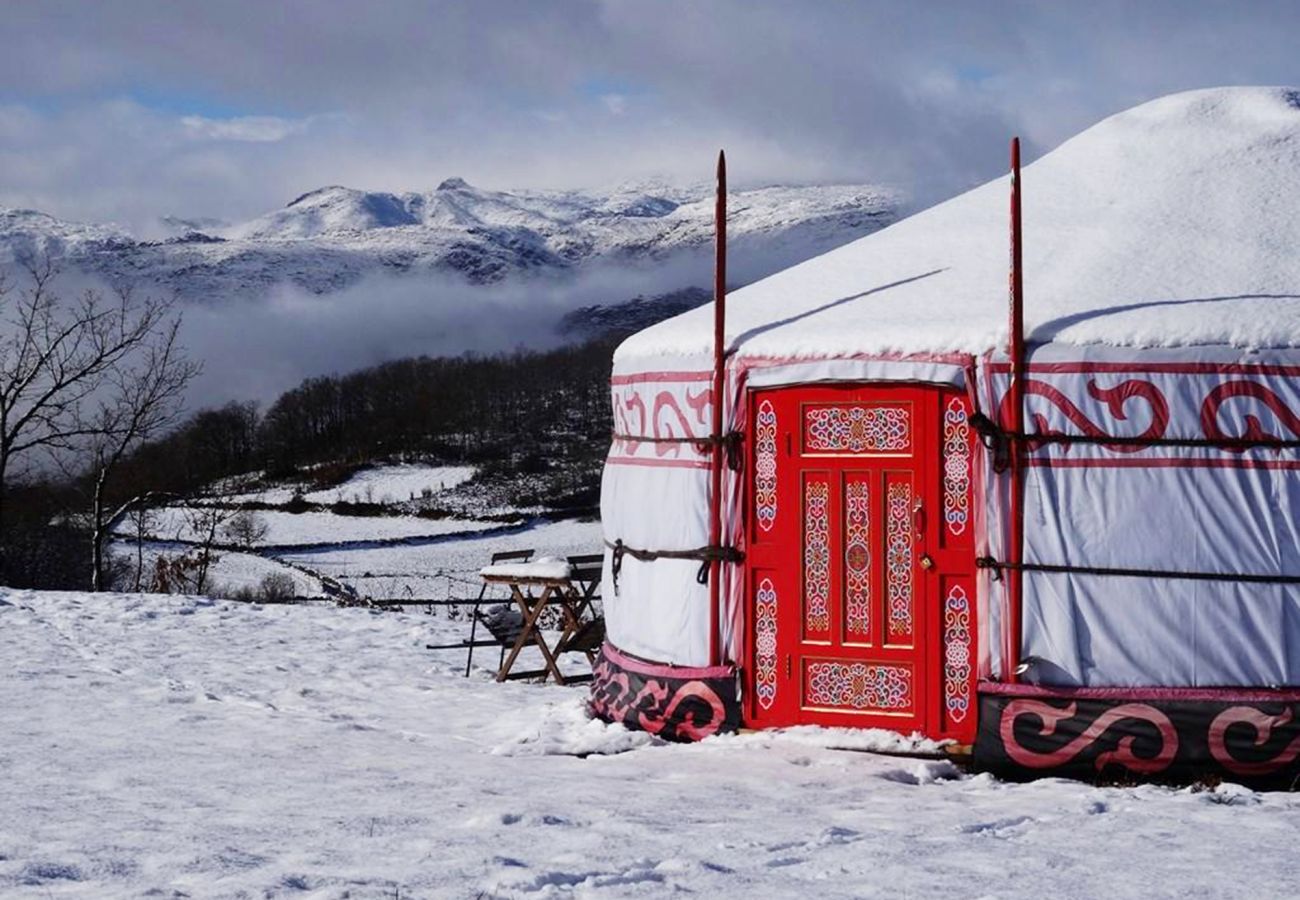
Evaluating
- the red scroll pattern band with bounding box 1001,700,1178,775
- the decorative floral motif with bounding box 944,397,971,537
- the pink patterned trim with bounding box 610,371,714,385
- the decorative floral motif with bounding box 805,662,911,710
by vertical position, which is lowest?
the red scroll pattern band with bounding box 1001,700,1178,775

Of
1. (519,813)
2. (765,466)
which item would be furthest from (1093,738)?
(519,813)

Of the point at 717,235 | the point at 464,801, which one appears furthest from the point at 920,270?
the point at 464,801

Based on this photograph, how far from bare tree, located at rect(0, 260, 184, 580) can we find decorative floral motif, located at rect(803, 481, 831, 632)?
1060 cm

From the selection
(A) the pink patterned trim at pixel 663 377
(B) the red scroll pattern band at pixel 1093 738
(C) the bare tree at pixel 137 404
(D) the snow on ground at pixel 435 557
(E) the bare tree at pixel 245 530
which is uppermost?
(C) the bare tree at pixel 137 404

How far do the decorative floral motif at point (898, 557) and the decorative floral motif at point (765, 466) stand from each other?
1.57ft

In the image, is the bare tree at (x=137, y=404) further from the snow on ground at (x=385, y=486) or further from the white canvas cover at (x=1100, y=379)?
the snow on ground at (x=385, y=486)

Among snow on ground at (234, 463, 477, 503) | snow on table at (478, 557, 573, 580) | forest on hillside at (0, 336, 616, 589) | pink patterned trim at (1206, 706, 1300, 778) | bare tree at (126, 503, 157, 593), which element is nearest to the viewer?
pink patterned trim at (1206, 706, 1300, 778)

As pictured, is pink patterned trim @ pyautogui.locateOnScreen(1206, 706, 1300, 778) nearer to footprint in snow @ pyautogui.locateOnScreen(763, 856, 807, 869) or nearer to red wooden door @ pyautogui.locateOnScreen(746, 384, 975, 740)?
red wooden door @ pyautogui.locateOnScreen(746, 384, 975, 740)

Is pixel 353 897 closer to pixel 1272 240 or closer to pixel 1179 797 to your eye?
pixel 1179 797

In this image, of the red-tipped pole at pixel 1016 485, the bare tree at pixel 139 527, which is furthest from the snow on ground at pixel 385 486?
the red-tipped pole at pixel 1016 485

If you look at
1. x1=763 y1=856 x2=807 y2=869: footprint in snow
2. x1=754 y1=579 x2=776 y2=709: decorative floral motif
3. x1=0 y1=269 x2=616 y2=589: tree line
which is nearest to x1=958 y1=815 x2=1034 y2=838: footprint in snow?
x1=763 y1=856 x2=807 y2=869: footprint in snow

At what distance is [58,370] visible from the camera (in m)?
15.1

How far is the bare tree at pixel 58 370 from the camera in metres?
14.9

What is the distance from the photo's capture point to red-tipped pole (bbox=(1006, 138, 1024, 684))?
5.33 m
